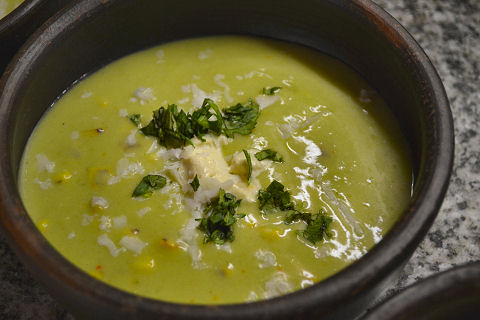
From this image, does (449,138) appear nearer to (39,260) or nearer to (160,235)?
(160,235)

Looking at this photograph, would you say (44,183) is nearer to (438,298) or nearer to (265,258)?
(265,258)

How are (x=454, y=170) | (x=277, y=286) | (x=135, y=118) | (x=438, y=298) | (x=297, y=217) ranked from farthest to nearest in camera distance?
1. (x=454, y=170)
2. (x=135, y=118)
3. (x=297, y=217)
4. (x=277, y=286)
5. (x=438, y=298)

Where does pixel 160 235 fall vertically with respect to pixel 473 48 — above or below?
below

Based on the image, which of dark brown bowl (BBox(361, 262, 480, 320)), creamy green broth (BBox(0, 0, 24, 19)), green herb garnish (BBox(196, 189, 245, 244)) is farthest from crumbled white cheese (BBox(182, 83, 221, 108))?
dark brown bowl (BBox(361, 262, 480, 320))

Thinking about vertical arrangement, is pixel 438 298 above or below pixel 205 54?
below

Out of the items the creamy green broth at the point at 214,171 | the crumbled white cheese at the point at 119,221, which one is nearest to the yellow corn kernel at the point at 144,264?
the creamy green broth at the point at 214,171

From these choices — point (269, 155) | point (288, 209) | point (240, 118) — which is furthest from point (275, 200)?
point (240, 118)

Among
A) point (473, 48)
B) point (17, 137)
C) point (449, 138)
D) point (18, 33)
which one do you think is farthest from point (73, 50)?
point (473, 48)
